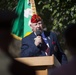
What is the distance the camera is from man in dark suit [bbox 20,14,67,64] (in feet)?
13.1

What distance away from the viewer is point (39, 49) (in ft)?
13.2

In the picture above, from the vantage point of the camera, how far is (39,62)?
3.07 metres

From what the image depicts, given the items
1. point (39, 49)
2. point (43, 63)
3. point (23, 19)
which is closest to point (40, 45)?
point (39, 49)

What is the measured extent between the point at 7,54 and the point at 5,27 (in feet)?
0.67

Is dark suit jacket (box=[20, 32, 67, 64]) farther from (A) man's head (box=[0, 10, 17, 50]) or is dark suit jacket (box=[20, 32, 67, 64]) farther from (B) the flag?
(A) man's head (box=[0, 10, 17, 50])

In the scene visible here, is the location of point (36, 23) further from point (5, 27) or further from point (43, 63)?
point (5, 27)

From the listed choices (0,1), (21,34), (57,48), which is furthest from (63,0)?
(57,48)

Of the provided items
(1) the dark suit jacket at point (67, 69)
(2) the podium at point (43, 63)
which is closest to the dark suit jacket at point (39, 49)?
(2) the podium at point (43, 63)

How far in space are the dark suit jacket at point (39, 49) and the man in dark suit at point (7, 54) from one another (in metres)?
1.54

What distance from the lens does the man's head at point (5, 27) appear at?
2.33 metres

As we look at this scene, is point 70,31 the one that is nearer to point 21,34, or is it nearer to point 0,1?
point 21,34

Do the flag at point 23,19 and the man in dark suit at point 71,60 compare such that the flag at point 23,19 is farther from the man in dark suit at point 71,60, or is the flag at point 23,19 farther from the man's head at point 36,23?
the man in dark suit at point 71,60

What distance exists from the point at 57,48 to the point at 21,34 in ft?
5.42

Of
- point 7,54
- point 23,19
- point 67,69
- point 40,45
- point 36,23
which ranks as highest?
point 23,19
